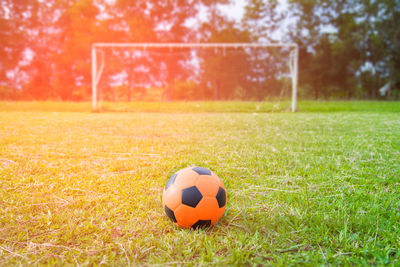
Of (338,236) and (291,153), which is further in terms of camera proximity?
(291,153)

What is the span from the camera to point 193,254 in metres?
1.27

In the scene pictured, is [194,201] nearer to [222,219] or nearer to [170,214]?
[170,214]

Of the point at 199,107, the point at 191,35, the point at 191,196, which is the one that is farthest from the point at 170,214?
the point at 191,35

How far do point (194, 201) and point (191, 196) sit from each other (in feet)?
0.11

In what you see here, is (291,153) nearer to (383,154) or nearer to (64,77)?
(383,154)

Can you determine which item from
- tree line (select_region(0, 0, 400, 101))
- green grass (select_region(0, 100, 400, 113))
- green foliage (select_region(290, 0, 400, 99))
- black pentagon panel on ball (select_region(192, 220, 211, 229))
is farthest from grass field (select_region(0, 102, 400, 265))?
green foliage (select_region(290, 0, 400, 99))

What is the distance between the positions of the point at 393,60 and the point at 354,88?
13.3 ft

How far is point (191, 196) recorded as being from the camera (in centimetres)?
150

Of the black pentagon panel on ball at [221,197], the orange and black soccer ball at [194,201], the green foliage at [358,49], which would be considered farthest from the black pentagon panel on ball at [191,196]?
the green foliage at [358,49]

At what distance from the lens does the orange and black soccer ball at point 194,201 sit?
1.47 m

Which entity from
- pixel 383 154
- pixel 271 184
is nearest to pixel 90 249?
pixel 271 184

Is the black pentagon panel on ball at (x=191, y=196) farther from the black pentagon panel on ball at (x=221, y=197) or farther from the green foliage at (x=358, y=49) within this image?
the green foliage at (x=358, y=49)

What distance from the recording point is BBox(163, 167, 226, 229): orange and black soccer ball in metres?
1.47

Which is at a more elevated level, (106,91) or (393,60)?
(393,60)
